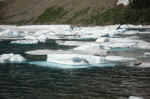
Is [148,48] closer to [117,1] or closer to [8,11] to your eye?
[117,1]

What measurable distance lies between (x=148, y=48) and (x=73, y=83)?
11.9m

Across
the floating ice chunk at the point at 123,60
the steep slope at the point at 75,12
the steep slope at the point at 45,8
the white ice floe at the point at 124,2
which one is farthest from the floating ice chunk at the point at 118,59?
the white ice floe at the point at 124,2

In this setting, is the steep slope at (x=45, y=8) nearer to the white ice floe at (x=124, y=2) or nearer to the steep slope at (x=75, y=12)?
the steep slope at (x=75, y=12)

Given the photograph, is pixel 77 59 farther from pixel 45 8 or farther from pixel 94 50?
pixel 45 8

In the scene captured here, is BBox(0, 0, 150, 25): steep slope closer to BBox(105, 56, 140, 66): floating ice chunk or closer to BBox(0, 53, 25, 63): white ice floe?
BBox(105, 56, 140, 66): floating ice chunk

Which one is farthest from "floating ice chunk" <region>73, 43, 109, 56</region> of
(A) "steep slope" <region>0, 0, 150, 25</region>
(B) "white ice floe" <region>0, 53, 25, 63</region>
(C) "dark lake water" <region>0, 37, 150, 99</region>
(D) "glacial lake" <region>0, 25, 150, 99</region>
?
(A) "steep slope" <region>0, 0, 150, 25</region>

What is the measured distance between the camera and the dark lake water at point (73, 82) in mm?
12688

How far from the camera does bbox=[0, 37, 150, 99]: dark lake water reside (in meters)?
12.7

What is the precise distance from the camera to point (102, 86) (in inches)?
549

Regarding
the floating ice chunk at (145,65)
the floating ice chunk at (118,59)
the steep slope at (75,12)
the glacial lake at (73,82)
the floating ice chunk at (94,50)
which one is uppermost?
the steep slope at (75,12)

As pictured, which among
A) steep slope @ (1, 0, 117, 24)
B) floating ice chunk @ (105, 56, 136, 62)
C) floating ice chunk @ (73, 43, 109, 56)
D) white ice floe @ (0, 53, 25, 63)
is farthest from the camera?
steep slope @ (1, 0, 117, 24)

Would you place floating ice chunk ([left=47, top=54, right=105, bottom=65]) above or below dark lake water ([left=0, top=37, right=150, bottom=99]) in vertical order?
above

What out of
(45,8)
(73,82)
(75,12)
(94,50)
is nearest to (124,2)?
(75,12)

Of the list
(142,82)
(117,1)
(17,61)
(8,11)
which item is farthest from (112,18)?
(142,82)
